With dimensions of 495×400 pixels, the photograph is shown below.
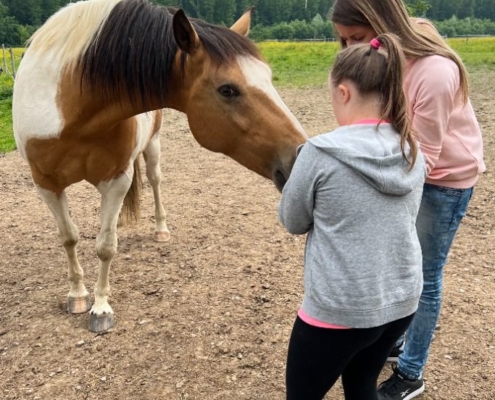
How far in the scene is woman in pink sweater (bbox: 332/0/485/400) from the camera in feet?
6.13

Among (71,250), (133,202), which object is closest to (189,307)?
(71,250)

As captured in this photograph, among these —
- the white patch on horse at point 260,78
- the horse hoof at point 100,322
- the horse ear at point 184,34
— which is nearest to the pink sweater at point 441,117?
the white patch on horse at point 260,78

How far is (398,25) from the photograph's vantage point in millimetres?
1949

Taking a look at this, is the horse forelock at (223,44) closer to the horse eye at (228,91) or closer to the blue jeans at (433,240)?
the horse eye at (228,91)

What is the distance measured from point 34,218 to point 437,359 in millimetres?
4133

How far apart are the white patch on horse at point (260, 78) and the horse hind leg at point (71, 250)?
5.52 feet

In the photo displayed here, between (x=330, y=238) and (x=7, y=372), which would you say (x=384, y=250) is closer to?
(x=330, y=238)

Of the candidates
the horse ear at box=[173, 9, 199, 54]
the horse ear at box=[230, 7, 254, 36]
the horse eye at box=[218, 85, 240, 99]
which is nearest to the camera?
the horse ear at box=[173, 9, 199, 54]

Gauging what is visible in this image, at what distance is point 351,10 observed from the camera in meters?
1.97

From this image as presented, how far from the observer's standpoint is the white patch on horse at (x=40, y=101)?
8.89 ft

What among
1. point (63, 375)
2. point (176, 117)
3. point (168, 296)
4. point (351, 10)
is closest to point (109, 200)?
point (168, 296)

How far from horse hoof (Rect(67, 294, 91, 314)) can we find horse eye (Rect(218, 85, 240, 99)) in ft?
6.65

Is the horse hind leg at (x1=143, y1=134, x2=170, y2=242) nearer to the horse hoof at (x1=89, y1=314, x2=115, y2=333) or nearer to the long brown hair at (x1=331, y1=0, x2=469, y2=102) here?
the horse hoof at (x1=89, y1=314, x2=115, y2=333)

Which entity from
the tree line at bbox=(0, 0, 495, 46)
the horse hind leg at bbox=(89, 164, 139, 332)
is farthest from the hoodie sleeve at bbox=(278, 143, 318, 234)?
the tree line at bbox=(0, 0, 495, 46)
